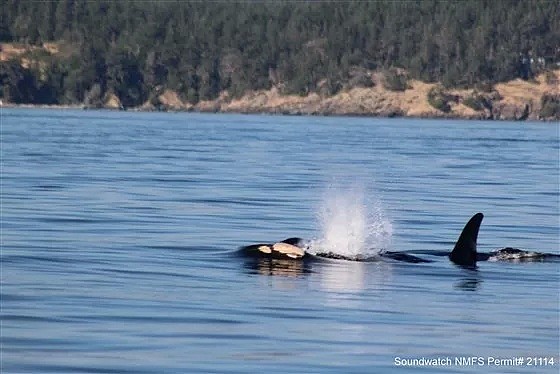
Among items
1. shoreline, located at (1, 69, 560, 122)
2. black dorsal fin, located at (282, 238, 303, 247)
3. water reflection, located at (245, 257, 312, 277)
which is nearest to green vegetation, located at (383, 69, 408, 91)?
shoreline, located at (1, 69, 560, 122)

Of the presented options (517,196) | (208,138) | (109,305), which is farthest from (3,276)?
(208,138)

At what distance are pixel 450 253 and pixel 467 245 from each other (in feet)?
3.40

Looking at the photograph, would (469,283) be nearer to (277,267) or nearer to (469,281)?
(469,281)

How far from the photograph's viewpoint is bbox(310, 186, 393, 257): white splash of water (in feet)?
81.7

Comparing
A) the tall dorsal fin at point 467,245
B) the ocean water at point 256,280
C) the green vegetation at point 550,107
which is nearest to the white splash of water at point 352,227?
the ocean water at point 256,280

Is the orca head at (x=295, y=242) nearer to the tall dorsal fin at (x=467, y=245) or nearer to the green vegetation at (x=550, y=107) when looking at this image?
the tall dorsal fin at (x=467, y=245)

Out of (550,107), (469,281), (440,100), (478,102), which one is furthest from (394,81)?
(469,281)

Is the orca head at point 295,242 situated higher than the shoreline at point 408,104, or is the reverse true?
the orca head at point 295,242

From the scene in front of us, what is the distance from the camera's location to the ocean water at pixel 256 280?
1489 cm

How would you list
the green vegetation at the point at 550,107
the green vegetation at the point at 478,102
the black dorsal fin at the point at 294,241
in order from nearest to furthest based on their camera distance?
the black dorsal fin at the point at 294,241 → the green vegetation at the point at 550,107 → the green vegetation at the point at 478,102

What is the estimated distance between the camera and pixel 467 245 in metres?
23.2

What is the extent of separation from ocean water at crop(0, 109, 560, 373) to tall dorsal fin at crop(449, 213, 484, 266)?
234 mm

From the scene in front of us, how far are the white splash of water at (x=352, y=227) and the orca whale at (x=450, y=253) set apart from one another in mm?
484

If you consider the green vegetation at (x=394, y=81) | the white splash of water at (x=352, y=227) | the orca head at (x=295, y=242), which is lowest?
the green vegetation at (x=394, y=81)
